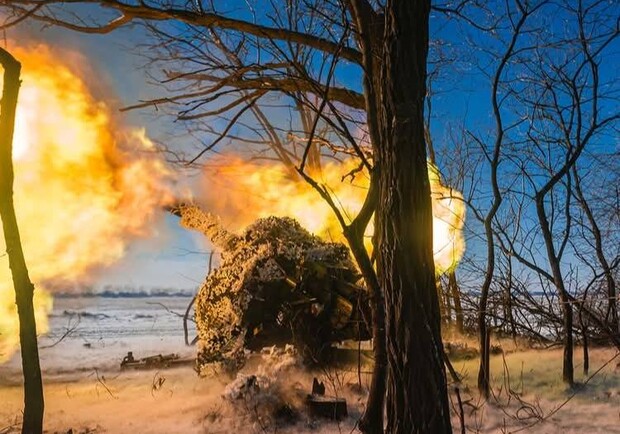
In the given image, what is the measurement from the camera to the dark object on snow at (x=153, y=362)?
7887 millimetres

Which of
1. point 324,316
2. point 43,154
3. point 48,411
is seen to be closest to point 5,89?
point 43,154

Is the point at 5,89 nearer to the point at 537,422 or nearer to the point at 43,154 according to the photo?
the point at 43,154

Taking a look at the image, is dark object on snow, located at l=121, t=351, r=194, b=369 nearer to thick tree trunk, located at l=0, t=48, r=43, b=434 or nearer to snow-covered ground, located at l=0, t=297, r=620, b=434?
snow-covered ground, located at l=0, t=297, r=620, b=434

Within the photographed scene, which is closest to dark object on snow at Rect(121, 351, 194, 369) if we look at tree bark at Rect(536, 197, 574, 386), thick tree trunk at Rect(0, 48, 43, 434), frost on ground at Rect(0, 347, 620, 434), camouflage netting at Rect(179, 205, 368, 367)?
frost on ground at Rect(0, 347, 620, 434)

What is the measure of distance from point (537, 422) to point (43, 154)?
7159 millimetres

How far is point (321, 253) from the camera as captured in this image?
6746mm

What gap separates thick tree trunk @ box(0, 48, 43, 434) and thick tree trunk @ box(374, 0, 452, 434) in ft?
9.67

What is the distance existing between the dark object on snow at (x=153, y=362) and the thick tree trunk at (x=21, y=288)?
382 centimetres

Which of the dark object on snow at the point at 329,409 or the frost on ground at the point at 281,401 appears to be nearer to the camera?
the frost on ground at the point at 281,401

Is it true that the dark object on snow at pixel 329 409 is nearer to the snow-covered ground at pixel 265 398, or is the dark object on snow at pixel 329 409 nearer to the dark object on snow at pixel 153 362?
the snow-covered ground at pixel 265 398

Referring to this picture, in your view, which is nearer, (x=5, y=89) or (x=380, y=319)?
(x=380, y=319)

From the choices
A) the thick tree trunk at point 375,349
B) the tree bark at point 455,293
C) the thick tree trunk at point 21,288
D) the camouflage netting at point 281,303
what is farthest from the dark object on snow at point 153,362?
the tree bark at point 455,293

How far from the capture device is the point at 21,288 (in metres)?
4.18

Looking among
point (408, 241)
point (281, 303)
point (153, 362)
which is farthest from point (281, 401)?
point (153, 362)
